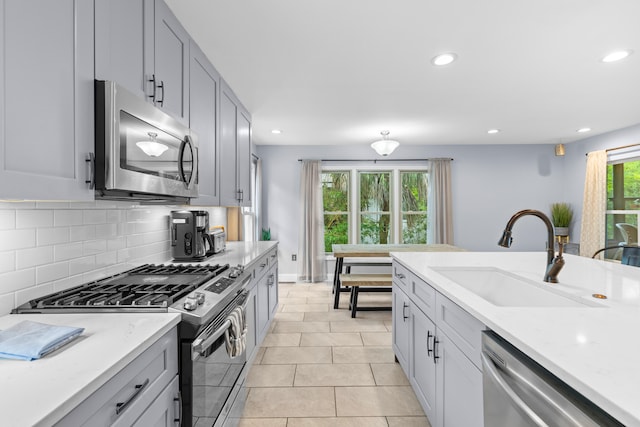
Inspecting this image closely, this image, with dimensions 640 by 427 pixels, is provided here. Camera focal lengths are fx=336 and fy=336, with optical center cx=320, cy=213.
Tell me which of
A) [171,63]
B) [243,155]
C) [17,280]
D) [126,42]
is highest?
[171,63]

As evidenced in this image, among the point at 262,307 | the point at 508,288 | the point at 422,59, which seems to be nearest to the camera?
the point at 508,288

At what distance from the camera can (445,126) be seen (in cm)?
451

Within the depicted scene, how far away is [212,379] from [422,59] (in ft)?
8.09

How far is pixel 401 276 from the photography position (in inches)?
95.0

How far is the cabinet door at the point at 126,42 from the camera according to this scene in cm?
124

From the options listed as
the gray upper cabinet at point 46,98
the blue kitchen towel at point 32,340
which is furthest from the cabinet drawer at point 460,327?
the gray upper cabinet at point 46,98

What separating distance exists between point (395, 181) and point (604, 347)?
5.11 metres

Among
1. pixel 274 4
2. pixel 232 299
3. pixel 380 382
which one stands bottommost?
pixel 380 382

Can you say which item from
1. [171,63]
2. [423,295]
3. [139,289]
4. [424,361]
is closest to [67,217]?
[139,289]

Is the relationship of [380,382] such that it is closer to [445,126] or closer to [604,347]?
[604,347]

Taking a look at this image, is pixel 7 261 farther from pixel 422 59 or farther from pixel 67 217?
pixel 422 59

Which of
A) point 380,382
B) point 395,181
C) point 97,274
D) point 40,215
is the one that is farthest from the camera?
point 395,181

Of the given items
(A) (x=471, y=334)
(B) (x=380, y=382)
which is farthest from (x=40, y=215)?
(B) (x=380, y=382)

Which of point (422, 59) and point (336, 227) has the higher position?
point (422, 59)
